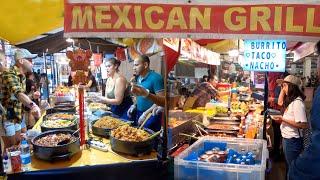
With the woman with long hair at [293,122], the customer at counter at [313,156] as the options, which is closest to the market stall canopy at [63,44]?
the woman with long hair at [293,122]

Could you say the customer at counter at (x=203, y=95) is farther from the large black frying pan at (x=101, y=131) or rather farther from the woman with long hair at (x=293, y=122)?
the large black frying pan at (x=101, y=131)

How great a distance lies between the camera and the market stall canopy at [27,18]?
104 inches

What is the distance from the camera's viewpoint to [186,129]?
4988 millimetres

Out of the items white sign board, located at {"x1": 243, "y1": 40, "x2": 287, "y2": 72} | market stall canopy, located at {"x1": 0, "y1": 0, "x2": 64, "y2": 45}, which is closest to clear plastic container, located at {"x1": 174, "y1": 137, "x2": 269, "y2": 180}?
market stall canopy, located at {"x1": 0, "y1": 0, "x2": 64, "y2": 45}

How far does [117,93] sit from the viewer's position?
211 inches

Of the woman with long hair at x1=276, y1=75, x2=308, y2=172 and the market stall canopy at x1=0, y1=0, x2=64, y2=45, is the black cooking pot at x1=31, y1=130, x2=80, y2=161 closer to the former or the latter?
the market stall canopy at x1=0, y1=0, x2=64, y2=45

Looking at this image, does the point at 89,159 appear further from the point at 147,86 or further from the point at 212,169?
the point at 147,86

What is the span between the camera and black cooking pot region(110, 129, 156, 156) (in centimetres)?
343

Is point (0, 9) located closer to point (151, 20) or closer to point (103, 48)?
point (151, 20)

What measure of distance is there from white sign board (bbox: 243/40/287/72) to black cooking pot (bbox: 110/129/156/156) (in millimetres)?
3947

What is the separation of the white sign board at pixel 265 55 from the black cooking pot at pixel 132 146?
395 centimetres

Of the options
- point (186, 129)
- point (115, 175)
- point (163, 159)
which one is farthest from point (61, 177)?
point (186, 129)

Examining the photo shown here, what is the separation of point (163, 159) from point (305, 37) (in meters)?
1.81

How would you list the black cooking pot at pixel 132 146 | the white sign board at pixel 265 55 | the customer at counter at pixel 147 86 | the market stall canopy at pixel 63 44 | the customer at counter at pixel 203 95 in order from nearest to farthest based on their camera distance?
the black cooking pot at pixel 132 146, the customer at counter at pixel 147 86, the white sign board at pixel 265 55, the market stall canopy at pixel 63 44, the customer at counter at pixel 203 95
